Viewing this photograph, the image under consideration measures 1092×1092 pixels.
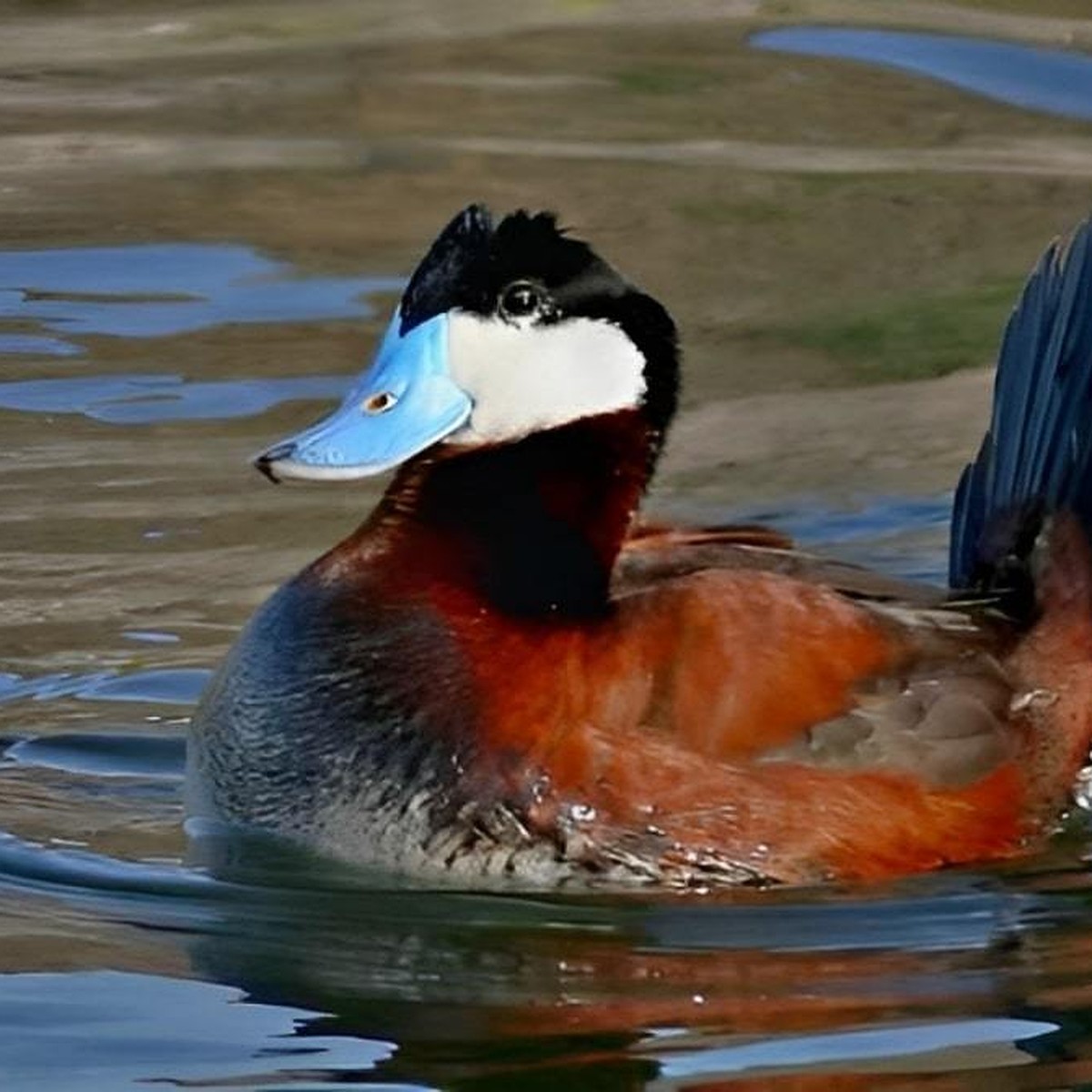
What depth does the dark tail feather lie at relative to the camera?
720 centimetres

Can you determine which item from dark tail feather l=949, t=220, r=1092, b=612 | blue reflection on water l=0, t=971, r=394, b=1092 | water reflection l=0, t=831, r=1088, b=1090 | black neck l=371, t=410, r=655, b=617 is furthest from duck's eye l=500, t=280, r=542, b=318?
blue reflection on water l=0, t=971, r=394, b=1092

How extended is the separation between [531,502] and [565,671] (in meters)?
0.36

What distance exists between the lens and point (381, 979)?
6.05 metres

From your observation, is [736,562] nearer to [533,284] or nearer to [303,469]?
[533,284]

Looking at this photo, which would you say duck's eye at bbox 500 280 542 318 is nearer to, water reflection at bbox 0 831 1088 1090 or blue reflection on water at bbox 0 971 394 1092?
water reflection at bbox 0 831 1088 1090

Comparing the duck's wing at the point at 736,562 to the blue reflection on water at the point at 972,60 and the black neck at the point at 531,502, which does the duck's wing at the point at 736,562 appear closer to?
the black neck at the point at 531,502

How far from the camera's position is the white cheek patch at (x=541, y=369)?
654 cm

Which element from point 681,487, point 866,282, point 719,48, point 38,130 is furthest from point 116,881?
point 719,48

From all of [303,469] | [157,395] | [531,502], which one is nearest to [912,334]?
[157,395]

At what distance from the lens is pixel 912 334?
1016 cm

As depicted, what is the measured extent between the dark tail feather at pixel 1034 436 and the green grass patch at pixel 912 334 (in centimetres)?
235

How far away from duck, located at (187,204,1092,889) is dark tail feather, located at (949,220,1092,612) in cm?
41

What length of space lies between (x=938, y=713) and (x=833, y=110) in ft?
18.8

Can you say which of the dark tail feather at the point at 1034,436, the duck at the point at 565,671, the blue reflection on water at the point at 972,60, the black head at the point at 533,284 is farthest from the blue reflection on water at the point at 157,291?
the black head at the point at 533,284
